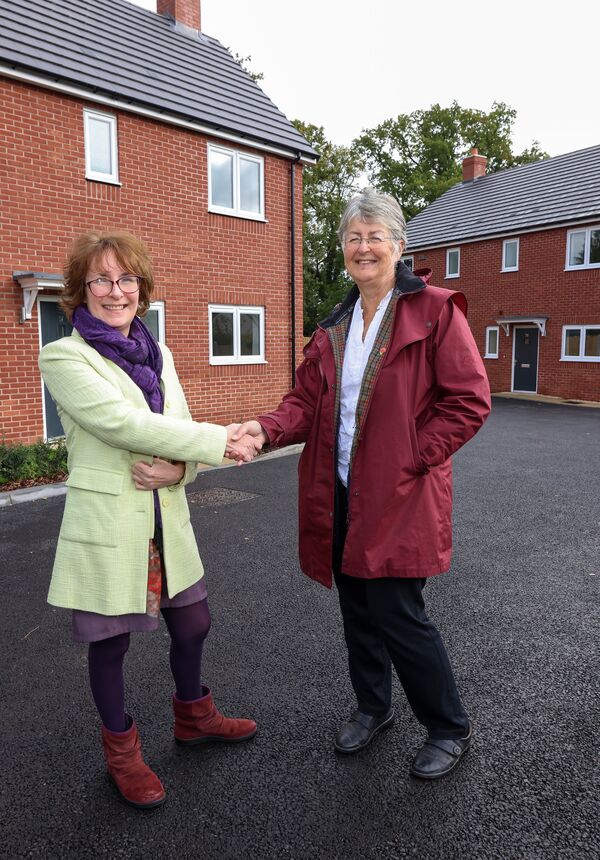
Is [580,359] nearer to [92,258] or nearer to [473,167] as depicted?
[473,167]

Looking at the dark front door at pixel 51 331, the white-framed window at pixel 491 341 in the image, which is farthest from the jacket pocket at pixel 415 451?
the white-framed window at pixel 491 341

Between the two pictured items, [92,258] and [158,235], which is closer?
[92,258]

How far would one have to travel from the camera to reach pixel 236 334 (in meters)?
12.4

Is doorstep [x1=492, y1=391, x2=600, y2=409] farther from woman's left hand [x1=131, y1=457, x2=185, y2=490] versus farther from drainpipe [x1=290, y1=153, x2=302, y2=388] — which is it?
woman's left hand [x1=131, y1=457, x2=185, y2=490]

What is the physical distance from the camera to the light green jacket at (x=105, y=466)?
7.44 feet

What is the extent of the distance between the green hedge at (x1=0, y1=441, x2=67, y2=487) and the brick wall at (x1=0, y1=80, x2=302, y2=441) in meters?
0.90

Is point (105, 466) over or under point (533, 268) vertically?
under

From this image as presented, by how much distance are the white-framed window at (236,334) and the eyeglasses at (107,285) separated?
9.54m

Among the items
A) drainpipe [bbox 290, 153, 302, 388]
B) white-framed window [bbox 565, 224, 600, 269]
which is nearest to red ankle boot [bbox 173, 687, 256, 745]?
drainpipe [bbox 290, 153, 302, 388]

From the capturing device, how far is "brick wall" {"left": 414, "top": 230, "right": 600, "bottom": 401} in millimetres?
19652

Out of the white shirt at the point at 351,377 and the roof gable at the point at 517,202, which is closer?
the white shirt at the point at 351,377

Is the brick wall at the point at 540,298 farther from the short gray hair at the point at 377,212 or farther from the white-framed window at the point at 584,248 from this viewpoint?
the short gray hair at the point at 377,212

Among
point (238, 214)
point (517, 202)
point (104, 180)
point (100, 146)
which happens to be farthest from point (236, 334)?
point (517, 202)

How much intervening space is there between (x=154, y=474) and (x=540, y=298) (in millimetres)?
20938
